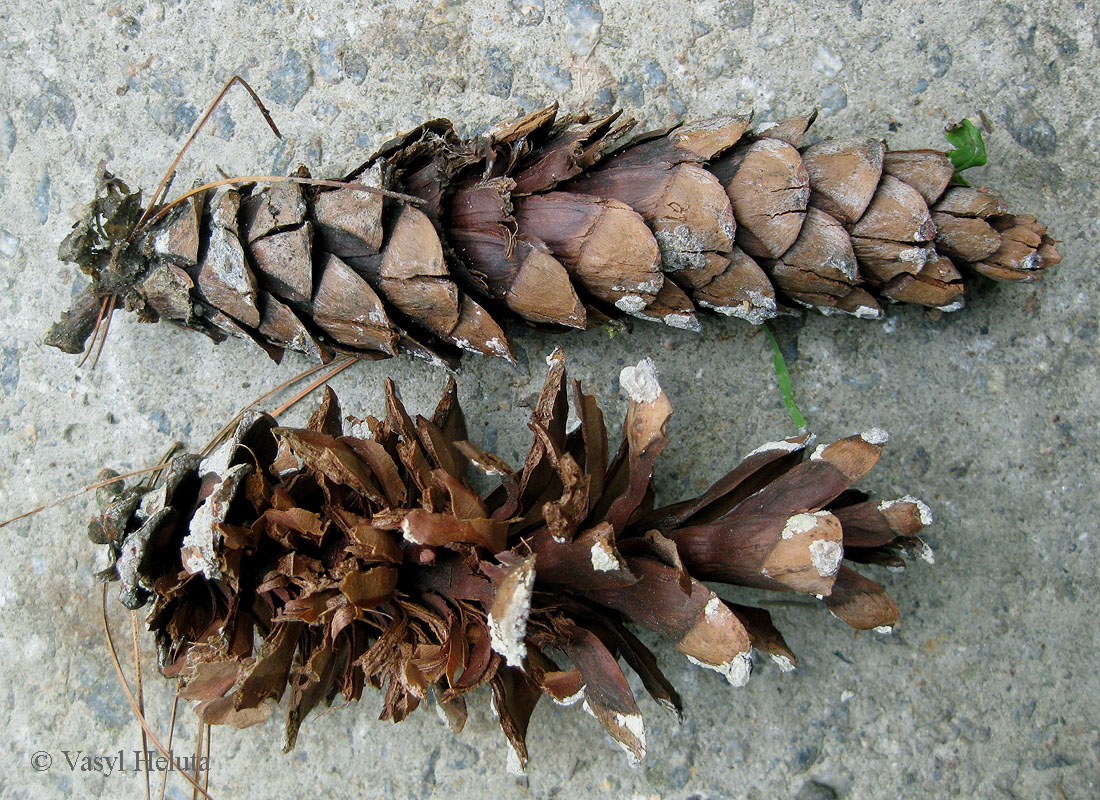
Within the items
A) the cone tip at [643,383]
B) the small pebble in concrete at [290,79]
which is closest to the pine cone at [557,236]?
the cone tip at [643,383]

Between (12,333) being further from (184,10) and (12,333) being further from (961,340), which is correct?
(961,340)

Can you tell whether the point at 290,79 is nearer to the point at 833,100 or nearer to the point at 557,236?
the point at 557,236

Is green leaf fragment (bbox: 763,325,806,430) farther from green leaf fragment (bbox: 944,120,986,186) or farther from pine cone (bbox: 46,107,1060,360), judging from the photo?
green leaf fragment (bbox: 944,120,986,186)

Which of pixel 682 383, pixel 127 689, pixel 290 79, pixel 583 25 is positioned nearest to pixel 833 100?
pixel 583 25

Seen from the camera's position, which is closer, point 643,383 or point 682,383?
point 643,383

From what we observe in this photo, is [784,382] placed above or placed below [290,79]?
below

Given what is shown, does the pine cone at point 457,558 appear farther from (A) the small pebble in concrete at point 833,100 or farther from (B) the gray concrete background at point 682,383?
(A) the small pebble in concrete at point 833,100

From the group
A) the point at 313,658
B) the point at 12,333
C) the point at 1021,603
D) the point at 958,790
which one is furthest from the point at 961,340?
the point at 12,333

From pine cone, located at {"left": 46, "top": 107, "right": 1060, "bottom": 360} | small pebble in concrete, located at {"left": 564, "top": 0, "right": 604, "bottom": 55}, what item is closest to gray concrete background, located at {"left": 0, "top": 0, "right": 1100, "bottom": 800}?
small pebble in concrete, located at {"left": 564, "top": 0, "right": 604, "bottom": 55}
